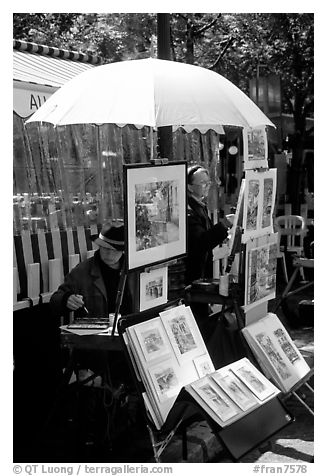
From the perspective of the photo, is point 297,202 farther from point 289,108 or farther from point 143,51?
point 143,51

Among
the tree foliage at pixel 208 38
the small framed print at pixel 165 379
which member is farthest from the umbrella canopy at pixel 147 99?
the tree foliage at pixel 208 38

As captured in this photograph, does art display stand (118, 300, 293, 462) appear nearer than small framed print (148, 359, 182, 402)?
Yes

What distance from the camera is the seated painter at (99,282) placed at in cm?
465

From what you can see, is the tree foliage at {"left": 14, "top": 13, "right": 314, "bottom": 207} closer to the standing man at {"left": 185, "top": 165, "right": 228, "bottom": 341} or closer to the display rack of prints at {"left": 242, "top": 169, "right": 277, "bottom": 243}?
the standing man at {"left": 185, "top": 165, "right": 228, "bottom": 341}

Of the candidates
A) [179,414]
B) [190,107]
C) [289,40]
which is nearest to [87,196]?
[190,107]

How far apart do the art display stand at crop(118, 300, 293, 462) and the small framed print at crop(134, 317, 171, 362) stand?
0.07m

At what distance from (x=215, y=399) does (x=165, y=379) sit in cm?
40

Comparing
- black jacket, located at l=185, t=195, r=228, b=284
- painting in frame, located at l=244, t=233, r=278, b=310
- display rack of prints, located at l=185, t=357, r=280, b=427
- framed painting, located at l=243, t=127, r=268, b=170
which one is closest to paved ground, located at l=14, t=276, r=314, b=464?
display rack of prints, located at l=185, t=357, r=280, b=427

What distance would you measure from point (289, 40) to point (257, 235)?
8.38 meters

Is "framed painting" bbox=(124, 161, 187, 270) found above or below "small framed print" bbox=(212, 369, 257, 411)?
above

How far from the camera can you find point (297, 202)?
14234 millimetres

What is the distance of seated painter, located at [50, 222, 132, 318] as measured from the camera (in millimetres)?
4652

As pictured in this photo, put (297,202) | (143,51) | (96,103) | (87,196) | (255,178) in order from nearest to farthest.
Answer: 1. (96,103)
2. (255,178)
3. (87,196)
4. (143,51)
5. (297,202)

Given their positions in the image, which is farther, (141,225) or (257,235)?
(257,235)
